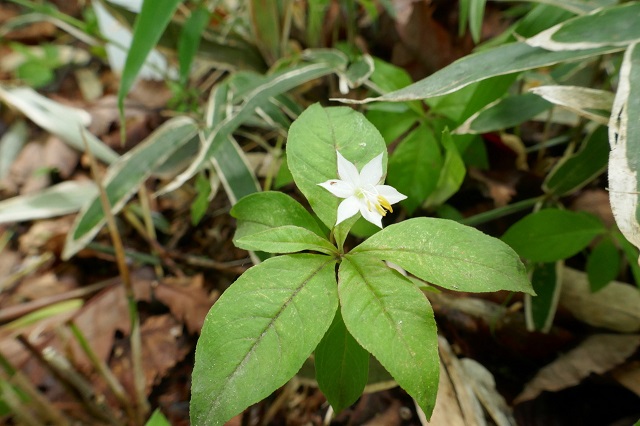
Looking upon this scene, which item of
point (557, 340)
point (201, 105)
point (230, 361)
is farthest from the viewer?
point (201, 105)

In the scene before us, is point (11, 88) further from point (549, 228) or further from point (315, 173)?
point (549, 228)

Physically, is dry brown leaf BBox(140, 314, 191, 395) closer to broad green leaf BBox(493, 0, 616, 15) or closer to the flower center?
the flower center

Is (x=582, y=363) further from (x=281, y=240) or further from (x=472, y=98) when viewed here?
(x=281, y=240)

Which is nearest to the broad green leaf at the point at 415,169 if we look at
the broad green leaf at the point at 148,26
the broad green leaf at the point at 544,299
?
the broad green leaf at the point at 544,299

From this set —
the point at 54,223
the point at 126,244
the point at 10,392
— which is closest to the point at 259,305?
the point at 10,392

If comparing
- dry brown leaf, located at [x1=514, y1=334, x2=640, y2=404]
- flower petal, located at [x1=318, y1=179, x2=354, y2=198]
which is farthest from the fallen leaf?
flower petal, located at [x1=318, y1=179, x2=354, y2=198]

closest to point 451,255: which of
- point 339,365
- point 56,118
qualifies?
point 339,365
